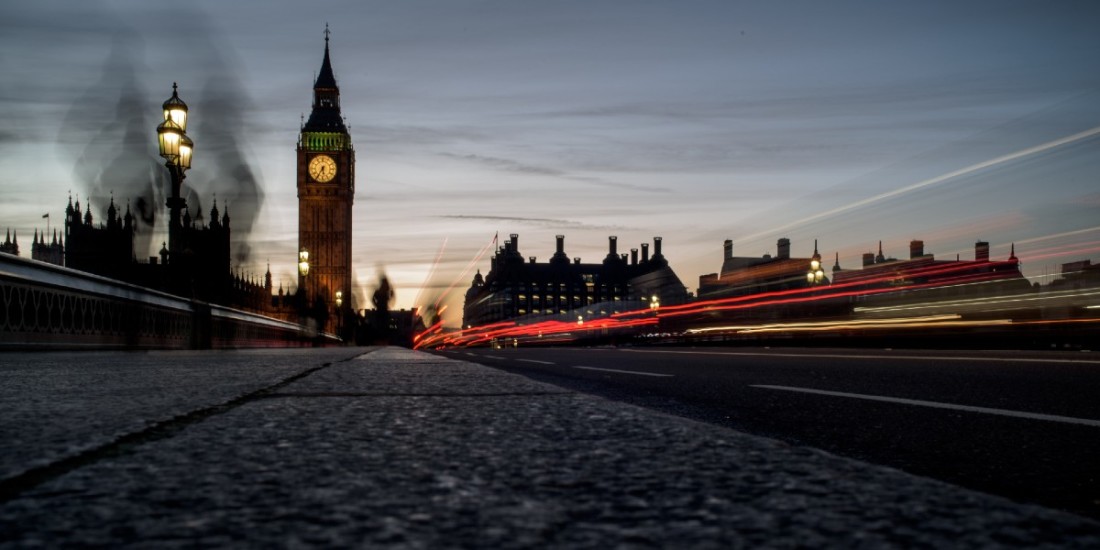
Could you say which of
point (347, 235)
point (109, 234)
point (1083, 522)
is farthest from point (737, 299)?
point (347, 235)

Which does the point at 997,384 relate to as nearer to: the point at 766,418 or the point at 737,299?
the point at 766,418

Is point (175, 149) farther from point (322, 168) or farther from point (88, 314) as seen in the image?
point (322, 168)

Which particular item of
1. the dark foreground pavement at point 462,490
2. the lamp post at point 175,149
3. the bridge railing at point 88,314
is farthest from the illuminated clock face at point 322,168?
the dark foreground pavement at point 462,490

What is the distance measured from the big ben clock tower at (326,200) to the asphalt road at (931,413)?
465ft

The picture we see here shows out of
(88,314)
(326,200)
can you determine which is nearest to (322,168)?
(326,200)

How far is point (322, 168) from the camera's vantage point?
16312 cm

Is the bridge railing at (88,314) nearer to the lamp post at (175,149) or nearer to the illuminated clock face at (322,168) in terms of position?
the lamp post at (175,149)

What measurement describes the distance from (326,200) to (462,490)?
163291 mm

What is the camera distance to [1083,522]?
1003 millimetres

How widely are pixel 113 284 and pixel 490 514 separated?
14.9 metres

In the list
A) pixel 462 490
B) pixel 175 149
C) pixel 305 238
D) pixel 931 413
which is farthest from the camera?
pixel 305 238

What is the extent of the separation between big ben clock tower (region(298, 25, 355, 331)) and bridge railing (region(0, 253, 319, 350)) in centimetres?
12935

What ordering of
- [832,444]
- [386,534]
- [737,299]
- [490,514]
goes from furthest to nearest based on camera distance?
1. [737,299]
2. [832,444]
3. [490,514]
4. [386,534]

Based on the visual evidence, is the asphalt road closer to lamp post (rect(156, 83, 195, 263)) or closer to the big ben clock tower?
lamp post (rect(156, 83, 195, 263))
